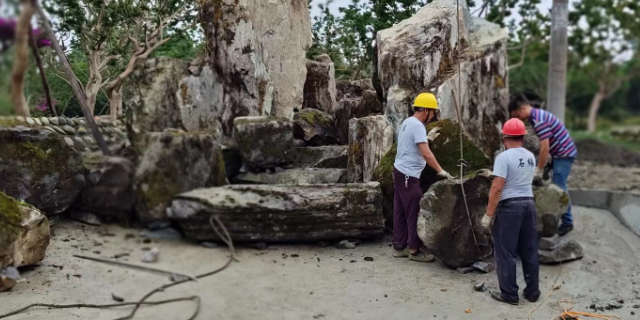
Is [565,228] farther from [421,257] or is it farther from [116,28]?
[116,28]

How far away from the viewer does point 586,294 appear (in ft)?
15.5

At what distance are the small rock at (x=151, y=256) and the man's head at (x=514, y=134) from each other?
325 centimetres

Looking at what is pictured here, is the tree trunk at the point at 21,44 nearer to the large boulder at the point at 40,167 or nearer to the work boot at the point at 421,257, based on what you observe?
the large boulder at the point at 40,167

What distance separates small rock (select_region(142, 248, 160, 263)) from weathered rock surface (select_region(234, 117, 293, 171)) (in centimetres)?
81

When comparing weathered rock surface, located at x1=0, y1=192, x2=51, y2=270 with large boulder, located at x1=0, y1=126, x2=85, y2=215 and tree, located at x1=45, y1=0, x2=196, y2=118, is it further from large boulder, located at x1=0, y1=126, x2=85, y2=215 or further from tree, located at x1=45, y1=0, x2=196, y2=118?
tree, located at x1=45, y1=0, x2=196, y2=118

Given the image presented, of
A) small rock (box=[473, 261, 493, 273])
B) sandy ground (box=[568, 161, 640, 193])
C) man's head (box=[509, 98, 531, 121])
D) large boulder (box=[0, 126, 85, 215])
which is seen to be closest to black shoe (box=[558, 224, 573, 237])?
man's head (box=[509, 98, 531, 121])

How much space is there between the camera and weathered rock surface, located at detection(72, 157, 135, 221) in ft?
7.00

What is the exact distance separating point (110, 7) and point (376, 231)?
2537mm

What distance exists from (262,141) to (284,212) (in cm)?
45

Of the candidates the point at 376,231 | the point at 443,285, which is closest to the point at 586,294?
the point at 443,285

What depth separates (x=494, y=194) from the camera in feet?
14.3

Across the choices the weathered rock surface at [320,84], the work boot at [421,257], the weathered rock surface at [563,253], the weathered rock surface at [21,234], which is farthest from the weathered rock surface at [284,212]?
the weathered rock surface at [563,253]

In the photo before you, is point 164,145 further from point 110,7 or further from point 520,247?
point 520,247

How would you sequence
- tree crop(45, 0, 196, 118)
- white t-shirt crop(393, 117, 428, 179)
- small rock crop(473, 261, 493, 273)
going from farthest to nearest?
small rock crop(473, 261, 493, 273), white t-shirt crop(393, 117, 428, 179), tree crop(45, 0, 196, 118)
